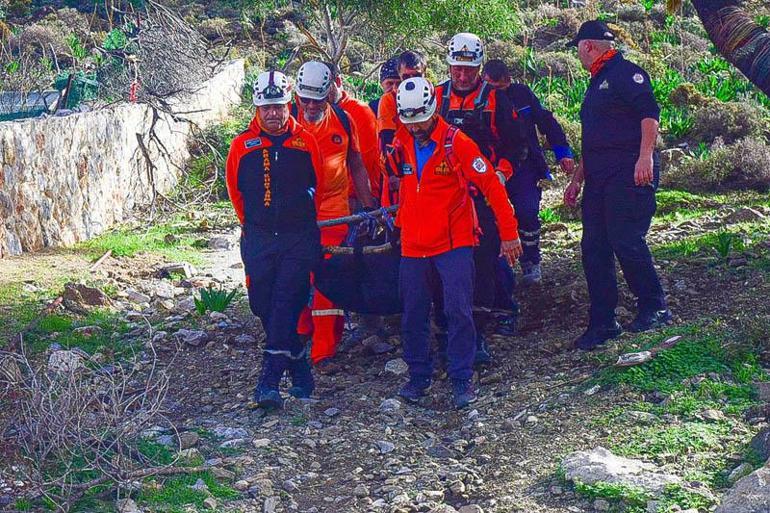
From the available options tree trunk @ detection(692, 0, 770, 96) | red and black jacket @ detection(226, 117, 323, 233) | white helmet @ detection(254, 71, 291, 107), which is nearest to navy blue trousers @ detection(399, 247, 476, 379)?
red and black jacket @ detection(226, 117, 323, 233)

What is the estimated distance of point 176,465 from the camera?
602 cm

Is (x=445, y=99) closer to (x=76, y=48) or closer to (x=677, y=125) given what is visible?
(x=677, y=125)

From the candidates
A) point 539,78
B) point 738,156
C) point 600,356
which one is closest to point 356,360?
point 600,356

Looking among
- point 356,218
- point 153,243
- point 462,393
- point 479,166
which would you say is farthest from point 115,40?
point 462,393

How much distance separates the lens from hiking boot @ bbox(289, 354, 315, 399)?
23.8 feet

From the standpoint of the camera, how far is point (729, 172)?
13.0m

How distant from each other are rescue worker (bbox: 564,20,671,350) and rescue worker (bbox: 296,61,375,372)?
1.54 m

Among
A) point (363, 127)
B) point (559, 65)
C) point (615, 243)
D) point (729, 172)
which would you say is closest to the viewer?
point (615, 243)

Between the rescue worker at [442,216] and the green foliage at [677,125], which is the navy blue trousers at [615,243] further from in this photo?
the green foliage at [677,125]

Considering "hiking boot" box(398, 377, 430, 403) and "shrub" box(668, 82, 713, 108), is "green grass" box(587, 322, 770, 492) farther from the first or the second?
"shrub" box(668, 82, 713, 108)

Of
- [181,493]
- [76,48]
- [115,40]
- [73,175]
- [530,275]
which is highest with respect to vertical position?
[76,48]

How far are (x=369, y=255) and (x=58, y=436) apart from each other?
2704 mm

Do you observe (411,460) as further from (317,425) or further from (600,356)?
(600,356)

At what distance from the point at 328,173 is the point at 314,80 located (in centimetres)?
62
